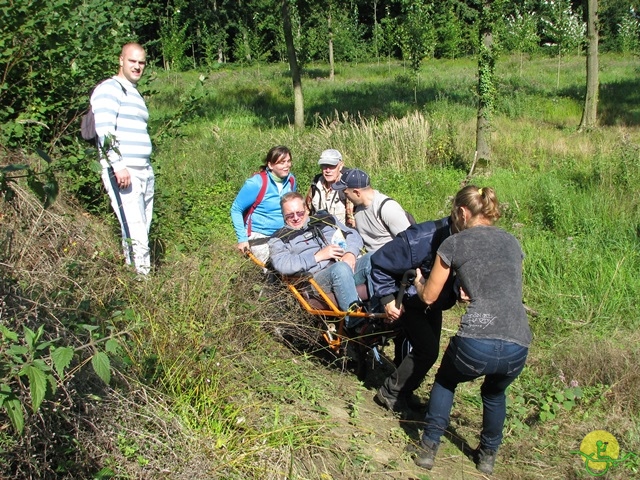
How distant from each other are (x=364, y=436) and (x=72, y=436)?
189 centimetres

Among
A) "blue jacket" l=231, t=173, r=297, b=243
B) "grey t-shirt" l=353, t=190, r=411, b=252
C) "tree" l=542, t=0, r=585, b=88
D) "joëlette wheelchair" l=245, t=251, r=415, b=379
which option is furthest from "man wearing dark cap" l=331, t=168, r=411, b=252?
"tree" l=542, t=0, r=585, b=88

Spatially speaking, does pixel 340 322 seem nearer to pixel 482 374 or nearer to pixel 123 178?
pixel 482 374

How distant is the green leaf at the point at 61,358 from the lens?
2.50m

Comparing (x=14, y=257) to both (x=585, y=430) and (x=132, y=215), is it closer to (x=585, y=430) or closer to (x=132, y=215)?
(x=132, y=215)

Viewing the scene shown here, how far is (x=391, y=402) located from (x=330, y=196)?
256cm

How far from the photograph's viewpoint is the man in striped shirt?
5.45 meters

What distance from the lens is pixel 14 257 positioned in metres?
4.18

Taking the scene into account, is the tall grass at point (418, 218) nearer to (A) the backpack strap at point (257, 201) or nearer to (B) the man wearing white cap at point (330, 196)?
(A) the backpack strap at point (257, 201)

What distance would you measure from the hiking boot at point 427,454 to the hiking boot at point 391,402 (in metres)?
0.64

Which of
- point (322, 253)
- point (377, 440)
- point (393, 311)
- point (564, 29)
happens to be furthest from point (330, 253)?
point (564, 29)

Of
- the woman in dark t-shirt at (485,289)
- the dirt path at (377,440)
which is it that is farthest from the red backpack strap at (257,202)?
the woman in dark t-shirt at (485,289)

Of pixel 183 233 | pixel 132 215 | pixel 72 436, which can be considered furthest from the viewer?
pixel 183 233

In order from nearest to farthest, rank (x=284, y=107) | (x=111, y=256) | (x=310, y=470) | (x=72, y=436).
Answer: (x=72, y=436)
(x=310, y=470)
(x=111, y=256)
(x=284, y=107)

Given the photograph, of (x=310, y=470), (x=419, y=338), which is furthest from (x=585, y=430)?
(x=310, y=470)
